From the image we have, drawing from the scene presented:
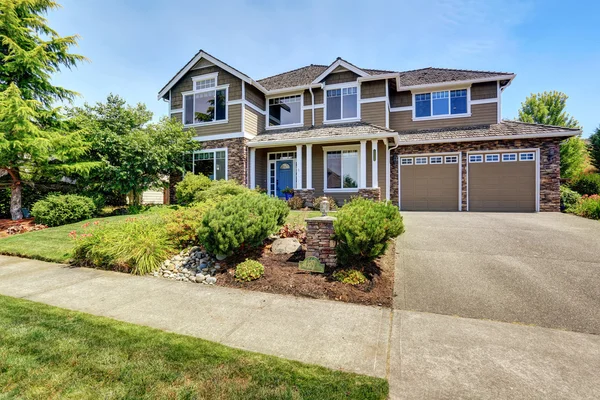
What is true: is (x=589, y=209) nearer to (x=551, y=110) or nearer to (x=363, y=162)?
(x=363, y=162)

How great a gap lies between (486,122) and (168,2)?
15.6 m

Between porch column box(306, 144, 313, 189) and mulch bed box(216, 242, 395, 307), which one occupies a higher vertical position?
porch column box(306, 144, 313, 189)

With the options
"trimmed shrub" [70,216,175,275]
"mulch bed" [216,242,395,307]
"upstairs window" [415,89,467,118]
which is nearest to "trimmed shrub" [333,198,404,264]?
"mulch bed" [216,242,395,307]

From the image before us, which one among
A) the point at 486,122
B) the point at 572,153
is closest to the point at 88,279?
the point at 486,122

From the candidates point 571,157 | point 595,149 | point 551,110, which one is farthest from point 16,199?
point 551,110

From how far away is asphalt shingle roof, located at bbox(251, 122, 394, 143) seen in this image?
13.5 m

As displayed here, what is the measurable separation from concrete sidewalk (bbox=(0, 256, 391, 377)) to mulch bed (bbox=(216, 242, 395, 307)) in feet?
0.71

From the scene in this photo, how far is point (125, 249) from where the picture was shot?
6656 mm

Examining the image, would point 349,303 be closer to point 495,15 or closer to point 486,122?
point 495,15

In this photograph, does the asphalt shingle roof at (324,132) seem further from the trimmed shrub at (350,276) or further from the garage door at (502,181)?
the trimmed shrub at (350,276)

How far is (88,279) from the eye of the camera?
5945 mm

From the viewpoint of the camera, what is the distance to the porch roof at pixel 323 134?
1311 cm

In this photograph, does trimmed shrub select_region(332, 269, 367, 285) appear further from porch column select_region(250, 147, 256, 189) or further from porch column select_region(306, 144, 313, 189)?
porch column select_region(250, 147, 256, 189)

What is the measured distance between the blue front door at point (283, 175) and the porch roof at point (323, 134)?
1.62m
